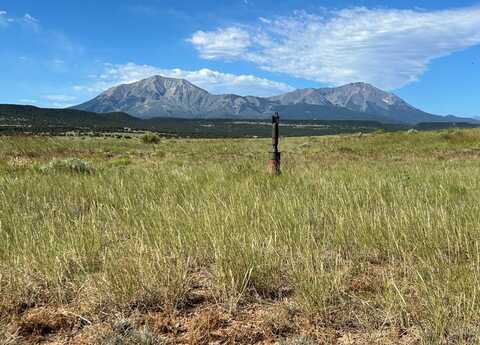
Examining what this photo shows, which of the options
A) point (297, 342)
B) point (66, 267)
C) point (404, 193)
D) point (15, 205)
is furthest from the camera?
point (404, 193)

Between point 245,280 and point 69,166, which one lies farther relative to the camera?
point 69,166

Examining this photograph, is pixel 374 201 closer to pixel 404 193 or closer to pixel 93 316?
pixel 404 193

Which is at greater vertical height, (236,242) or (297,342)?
(236,242)

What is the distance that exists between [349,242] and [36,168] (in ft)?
37.1

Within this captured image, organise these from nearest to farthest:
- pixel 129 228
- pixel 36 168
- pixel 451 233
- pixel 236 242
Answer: pixel 236 242 < pixel 451 233 < pixel 129 228 < pixel 36 168

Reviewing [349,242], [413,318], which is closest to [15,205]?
[349,242]

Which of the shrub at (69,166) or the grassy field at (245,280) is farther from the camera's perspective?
the shrub at (69,166)

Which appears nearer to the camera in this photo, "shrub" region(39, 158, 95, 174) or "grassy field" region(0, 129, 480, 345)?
"grassy field" region(0, 129, 480, 345)

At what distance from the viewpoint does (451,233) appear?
4215 mm

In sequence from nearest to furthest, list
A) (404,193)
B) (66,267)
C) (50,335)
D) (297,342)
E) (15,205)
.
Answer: (297,342)
(50,335)
(66,267)
(15,205)
(404,193)

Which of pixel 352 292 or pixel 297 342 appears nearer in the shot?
pixel 297 342

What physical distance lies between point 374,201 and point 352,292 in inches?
142

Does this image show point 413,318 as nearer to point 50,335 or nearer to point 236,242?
point 236,242

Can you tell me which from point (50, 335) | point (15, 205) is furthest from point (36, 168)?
point (50, 335)
